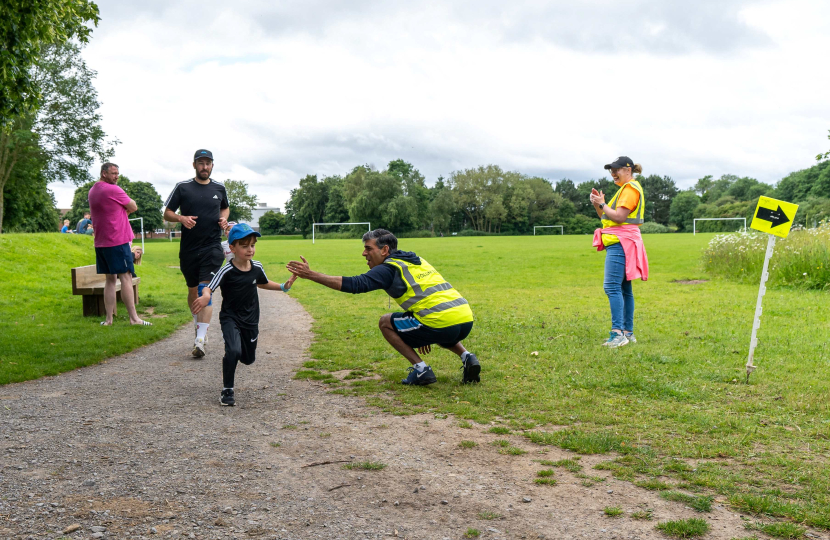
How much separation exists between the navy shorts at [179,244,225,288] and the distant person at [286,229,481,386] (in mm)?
2630

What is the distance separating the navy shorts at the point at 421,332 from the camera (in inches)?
243

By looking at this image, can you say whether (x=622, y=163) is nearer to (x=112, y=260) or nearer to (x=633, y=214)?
(x=633, y=214)

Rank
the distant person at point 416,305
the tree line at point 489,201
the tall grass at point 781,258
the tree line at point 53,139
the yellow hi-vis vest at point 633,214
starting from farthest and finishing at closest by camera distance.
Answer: the tree line at point 489,201 < the tree line at point 53,139 < the tall grass at point 781,258 < the yellow hi-vis vest at point 633,214 < the distant person at point 416,305

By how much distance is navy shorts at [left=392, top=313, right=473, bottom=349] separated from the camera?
243 inches

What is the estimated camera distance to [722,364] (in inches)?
279

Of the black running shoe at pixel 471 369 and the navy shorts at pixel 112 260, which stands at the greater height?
the navy shorts at pixel 112 260

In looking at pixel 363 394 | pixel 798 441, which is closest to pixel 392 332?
pixel 363 394

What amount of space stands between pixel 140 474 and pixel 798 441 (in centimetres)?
449

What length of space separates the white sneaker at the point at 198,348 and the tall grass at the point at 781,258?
43.7 ft

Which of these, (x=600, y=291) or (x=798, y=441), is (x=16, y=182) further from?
(x=798, y=441)

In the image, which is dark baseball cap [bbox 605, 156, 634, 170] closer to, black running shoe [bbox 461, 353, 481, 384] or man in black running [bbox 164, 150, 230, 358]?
black running shoe [bbox 461, 353, 481, 384]

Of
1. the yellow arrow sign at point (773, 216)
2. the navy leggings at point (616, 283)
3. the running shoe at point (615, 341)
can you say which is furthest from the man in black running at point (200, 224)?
the yellow arrow sign at point (773, 216)

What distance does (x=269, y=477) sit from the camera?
154 inches

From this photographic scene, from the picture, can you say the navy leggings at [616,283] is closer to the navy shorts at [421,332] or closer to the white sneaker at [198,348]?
the navy shorts at [421,332]
